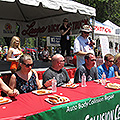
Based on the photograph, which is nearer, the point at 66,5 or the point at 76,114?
the point at 76,114

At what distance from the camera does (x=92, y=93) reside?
2.37m

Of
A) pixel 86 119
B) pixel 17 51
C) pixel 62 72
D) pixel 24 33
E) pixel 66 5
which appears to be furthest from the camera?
pixel 24 33

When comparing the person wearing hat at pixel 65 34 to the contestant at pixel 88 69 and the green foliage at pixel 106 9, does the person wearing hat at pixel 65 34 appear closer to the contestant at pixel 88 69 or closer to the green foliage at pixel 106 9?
the contestant at pixel 88 69

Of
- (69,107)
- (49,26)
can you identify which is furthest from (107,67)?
(49,26)

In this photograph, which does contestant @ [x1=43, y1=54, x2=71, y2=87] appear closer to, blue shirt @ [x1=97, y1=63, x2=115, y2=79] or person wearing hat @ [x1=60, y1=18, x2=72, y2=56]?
blue shirt @ [x1=97, y1=63, x2=115, y2=79]

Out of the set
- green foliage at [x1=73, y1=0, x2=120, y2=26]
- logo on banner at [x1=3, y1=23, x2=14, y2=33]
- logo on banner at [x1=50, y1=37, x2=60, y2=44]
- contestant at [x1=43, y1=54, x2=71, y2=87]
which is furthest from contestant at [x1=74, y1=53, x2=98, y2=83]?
green foliage at [x1=73, y1=0, x2=120, y2=26]

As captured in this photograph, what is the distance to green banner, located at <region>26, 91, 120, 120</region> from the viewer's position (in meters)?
1.75

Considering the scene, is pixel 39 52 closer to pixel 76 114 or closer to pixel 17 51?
pixel 17 51

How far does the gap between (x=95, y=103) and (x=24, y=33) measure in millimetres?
9275

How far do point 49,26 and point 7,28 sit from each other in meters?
2.94

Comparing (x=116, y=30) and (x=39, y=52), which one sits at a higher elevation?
(x=116, y=30)

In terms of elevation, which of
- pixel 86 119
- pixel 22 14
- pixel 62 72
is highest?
pixel 22 14

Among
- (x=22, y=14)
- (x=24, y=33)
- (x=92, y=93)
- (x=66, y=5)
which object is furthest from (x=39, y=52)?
(x=92, y=93)

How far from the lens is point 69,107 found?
1879 millimetres
